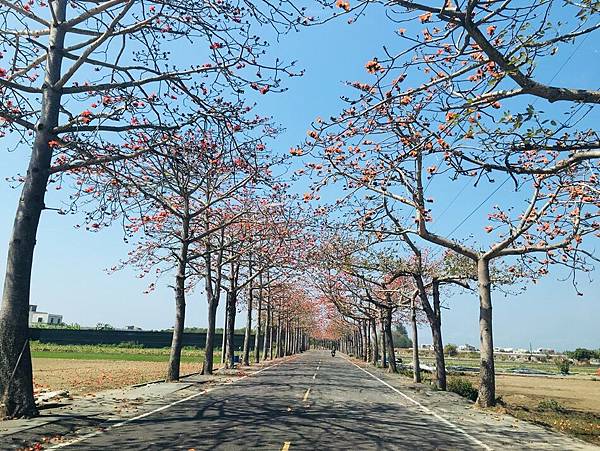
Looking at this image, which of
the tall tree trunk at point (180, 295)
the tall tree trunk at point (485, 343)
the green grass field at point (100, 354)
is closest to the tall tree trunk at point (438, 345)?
the tall tree trunk at point (485, 343)

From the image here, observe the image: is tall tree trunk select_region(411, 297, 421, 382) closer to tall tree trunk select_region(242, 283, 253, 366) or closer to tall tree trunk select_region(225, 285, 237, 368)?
tall tree trunk select_region(225, 285, 237, 368)

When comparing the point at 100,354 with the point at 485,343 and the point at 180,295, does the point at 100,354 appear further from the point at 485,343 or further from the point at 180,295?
the point at 485,343

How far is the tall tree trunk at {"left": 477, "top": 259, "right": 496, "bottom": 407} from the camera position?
1719cm

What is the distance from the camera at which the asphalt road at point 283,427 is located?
9320 millimetres

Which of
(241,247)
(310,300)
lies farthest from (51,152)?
(310,300)

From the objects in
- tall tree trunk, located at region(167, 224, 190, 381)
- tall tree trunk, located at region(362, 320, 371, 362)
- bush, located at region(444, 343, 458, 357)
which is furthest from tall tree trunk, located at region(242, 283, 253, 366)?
bush, located at region(444, 343, 458, 357)

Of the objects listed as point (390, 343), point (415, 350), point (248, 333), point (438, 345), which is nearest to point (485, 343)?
point (438, 345)

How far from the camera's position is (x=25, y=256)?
11969 millimetres

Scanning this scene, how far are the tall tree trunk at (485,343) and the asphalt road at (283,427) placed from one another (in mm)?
2217

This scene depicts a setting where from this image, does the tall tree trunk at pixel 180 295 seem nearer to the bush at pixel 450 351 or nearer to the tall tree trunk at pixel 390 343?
the tall tree trunk at pixel 390 343

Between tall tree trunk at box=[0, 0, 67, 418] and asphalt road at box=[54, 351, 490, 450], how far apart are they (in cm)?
237

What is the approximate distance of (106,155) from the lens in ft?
41.5

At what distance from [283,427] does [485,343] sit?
8.85m

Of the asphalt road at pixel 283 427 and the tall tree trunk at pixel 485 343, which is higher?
the tall tree trunk at pixel 485 343
